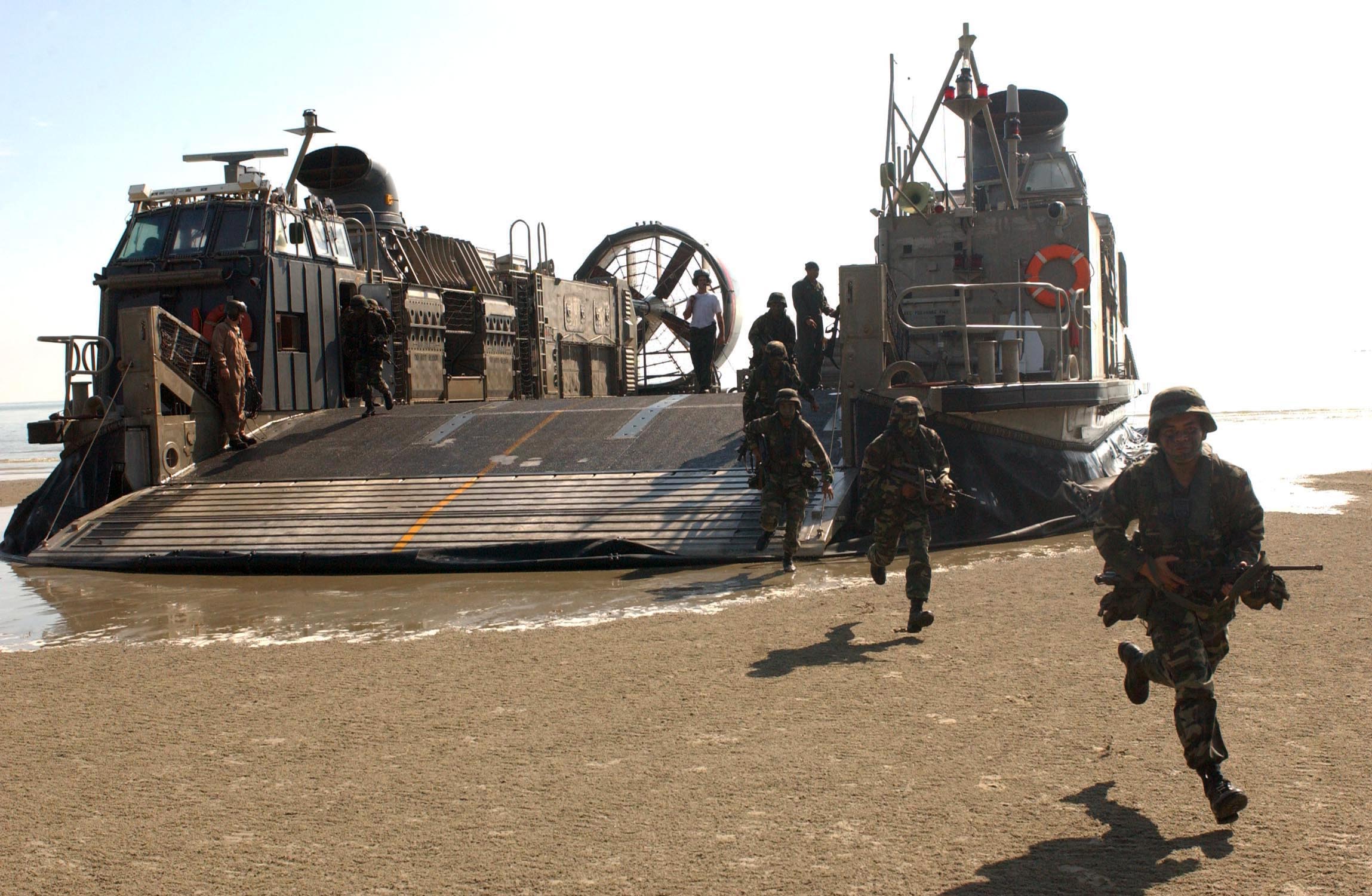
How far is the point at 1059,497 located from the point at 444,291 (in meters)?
8.28

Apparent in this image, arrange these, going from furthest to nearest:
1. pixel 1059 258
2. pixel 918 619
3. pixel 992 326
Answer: pixel 1059 258, pixel 992 326, pixel 918 619

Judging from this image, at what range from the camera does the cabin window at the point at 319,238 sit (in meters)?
13.6

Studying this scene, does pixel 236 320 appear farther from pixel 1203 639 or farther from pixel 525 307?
pixel 1203 639

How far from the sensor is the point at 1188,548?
3826 millimetres

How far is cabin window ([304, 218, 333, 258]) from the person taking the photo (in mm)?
13594

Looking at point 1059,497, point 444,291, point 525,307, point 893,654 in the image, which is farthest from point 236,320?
point 893,654

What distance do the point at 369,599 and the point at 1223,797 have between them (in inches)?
223

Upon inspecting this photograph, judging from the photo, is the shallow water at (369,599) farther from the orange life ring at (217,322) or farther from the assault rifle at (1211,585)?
the assault rifle at (1211,585)

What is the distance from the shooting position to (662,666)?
5.68m

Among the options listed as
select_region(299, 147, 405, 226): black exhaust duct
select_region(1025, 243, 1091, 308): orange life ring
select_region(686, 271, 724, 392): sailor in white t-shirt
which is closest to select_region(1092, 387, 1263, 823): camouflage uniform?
select_region(1025, 243, 1091, 308): orange life ring

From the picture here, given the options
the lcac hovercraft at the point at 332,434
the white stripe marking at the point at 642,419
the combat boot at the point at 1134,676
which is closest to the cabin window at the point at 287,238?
the lcac hovercraft at the point at 332,434

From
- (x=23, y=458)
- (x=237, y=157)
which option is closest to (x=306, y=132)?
(x=237, y=157)

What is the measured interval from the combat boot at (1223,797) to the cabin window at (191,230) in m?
11.5

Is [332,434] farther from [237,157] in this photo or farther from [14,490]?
[14,490]
